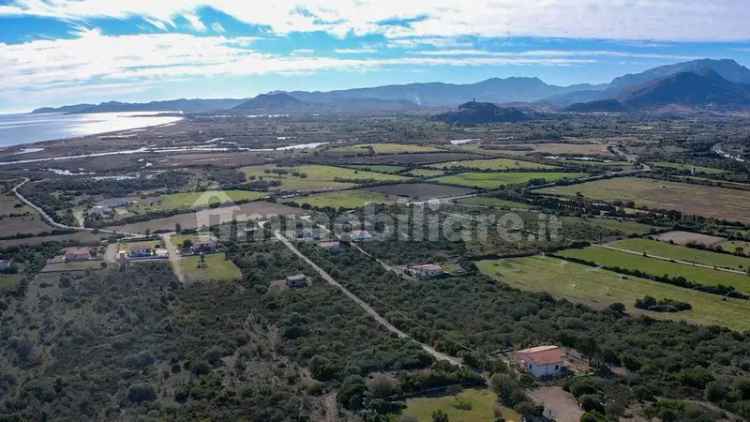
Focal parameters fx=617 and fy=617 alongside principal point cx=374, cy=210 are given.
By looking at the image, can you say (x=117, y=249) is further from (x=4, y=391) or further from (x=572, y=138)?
(x=572, y=138)

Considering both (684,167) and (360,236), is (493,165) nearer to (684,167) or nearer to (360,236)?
(684,167)

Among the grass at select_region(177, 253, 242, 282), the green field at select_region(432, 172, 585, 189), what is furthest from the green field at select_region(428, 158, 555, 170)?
the grass at select_region(177, 253, 242, 282)

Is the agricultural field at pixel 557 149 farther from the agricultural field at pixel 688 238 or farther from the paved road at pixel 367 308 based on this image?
the paved road at pixel 367 308

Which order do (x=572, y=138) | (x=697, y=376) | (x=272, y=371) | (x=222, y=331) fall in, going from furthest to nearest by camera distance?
1. (x=572, y=138)
2. (x=222, y=331)
3. (x=272, y=371)
4. (x=697, y=376)

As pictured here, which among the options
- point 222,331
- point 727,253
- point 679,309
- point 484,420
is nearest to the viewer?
point 484,420

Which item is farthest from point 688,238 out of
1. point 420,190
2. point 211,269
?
point 211,269

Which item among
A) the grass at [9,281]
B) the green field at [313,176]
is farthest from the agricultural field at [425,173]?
the grass at [9,281]

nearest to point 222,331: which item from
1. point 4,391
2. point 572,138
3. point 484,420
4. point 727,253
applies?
point 4,391
